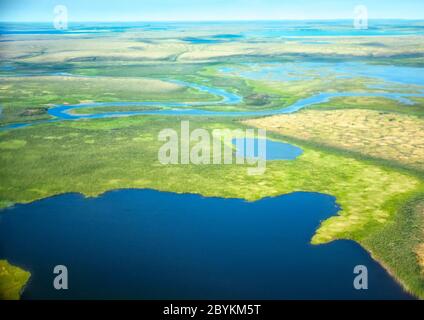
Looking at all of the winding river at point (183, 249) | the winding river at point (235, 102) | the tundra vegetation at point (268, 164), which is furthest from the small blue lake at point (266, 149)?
the winding river at point (235, 102)

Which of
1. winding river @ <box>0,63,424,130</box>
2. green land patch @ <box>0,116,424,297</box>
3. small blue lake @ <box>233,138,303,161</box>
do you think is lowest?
green land patch @ <box>0,116,424,297</box>

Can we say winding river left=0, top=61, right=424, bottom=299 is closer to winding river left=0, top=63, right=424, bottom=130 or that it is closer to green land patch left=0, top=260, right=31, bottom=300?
green land patch left=0, top=260, right=31, bottom=300

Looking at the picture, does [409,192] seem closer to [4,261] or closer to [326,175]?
[326,175]

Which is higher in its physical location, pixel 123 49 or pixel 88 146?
pixel 123 49

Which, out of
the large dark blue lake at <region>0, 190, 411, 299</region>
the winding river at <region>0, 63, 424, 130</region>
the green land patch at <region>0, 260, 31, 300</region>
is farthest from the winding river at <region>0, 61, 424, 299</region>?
the winding river at <region>0, 63, 424, 130</region>
